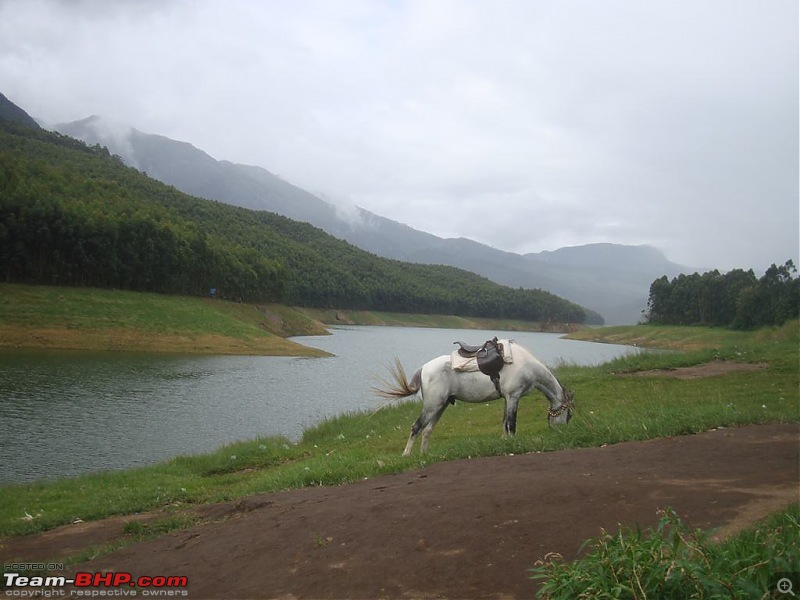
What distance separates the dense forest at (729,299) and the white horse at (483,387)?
6857 cm

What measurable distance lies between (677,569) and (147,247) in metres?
79.3

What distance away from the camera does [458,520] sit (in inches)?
264

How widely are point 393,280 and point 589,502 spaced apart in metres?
166

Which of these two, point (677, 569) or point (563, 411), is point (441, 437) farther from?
point (677, 569)

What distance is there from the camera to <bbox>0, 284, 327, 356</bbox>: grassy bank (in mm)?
52125

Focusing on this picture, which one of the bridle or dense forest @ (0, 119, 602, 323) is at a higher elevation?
dense forest @ (0, 119, 602, 323)

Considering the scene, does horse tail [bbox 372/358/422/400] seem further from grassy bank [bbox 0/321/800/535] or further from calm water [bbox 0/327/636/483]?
grassy bank [bbox 0/321/800/535]

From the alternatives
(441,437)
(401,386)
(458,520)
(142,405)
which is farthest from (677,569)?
(142,405)

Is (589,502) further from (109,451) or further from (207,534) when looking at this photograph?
(109,451)

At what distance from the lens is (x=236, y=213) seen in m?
162

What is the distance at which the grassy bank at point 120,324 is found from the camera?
2052 inches

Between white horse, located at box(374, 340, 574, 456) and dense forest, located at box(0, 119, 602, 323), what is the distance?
6052 centimetres

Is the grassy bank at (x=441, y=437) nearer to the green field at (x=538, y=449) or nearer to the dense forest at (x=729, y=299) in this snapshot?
the green field at (x=538, y=449)

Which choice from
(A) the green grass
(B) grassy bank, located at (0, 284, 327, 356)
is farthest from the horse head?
(B) grassy bank, located at (0, 284, 327, 356)
